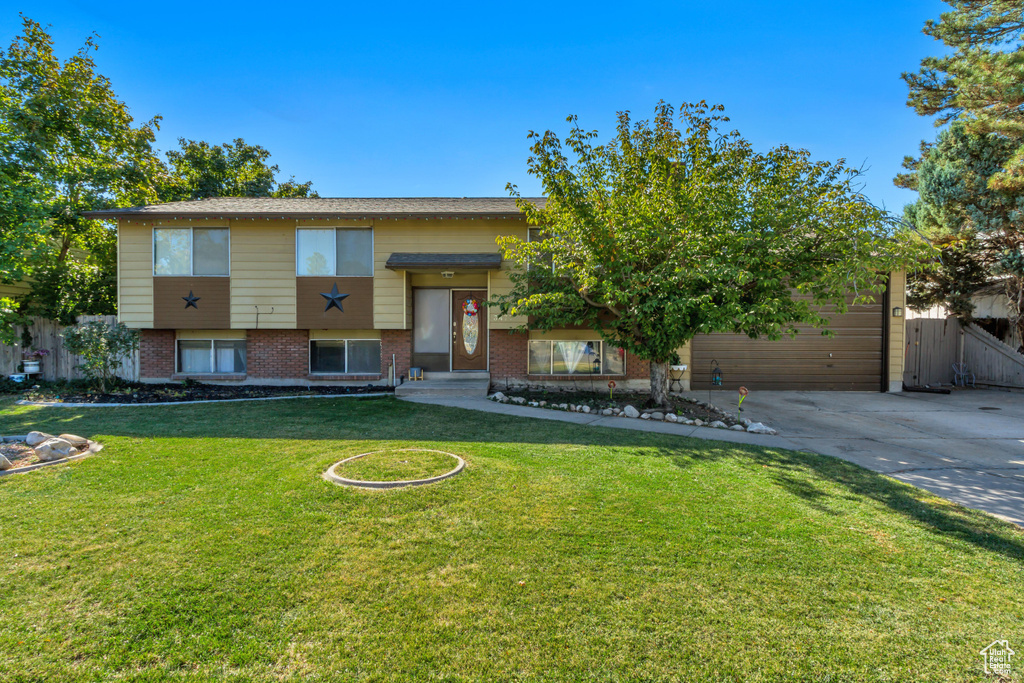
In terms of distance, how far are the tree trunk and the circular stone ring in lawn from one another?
5.05 m

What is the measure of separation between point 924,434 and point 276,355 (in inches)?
537

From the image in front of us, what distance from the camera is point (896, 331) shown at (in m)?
11.7

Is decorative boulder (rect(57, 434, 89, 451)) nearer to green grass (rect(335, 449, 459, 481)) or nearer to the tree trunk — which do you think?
green grass (rect(335, 449, 459, 481))

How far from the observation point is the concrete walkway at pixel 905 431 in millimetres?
4938

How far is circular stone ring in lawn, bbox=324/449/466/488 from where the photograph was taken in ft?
14.4

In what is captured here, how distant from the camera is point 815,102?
10.6 m

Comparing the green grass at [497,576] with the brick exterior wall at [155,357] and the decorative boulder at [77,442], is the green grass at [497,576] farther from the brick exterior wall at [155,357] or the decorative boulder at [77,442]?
the brick exterior wall at [155,357]

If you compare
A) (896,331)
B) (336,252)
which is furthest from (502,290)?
(896,331)

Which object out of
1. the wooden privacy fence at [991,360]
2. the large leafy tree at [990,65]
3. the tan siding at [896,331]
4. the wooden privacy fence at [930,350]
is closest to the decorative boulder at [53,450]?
the tan siding at [896,331]

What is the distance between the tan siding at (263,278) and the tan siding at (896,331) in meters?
15.8

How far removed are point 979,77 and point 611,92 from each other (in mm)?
9364

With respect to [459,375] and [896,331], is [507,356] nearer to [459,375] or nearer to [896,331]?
[459,375]

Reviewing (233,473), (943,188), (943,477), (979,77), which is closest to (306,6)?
(233,473)

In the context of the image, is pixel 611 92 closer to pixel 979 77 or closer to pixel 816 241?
pixel 816 241
